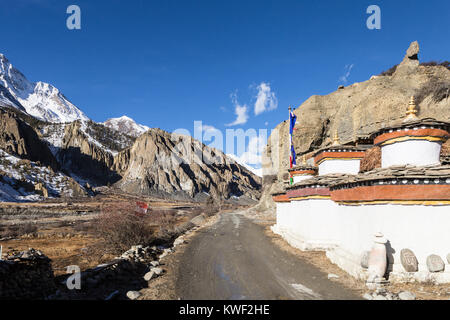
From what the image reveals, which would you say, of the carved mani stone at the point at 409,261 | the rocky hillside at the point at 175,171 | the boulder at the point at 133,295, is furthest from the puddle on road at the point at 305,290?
the rocky hillside at the point at 175,171

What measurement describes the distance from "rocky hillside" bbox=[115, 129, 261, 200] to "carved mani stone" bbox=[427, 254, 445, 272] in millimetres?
104907

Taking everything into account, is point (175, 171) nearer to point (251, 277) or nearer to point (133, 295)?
point (251, 277)

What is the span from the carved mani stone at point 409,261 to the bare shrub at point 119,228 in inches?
494

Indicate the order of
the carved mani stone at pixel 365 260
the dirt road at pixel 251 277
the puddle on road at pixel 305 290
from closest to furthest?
the puddle on road at pixel 305 290 → the dirt road at pixel 251 277 → the carved mani stone at pixel 365 260

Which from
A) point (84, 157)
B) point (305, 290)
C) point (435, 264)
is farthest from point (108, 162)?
point (435, 264)

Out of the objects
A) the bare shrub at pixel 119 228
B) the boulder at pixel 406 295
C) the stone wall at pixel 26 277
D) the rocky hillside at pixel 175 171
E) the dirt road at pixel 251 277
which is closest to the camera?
the boulder at pixel 406 295

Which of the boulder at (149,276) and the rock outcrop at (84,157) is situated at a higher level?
the rock outcrop at (84,157)

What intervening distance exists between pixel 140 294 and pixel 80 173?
132 m

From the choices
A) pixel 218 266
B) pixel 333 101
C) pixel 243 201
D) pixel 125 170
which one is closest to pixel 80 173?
pixel 125 170

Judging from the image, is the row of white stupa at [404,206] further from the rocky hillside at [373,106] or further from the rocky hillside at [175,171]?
the rocky hillside at [175,171]

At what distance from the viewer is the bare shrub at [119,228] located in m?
14.7

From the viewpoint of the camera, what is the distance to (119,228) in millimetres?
14719

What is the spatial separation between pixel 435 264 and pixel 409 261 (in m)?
0.61
